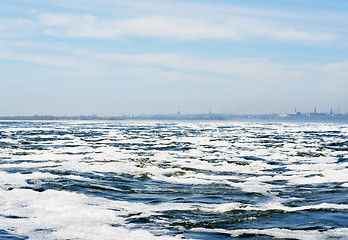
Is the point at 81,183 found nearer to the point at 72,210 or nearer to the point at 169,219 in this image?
the point at 72,210

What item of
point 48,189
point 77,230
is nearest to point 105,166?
point 48,189

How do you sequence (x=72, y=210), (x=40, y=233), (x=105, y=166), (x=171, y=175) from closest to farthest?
(x=40, y=233)
(x=72, y=210)
(x=171, y=175)
(x=105, y=166)

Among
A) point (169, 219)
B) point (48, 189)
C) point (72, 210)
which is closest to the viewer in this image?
point (169, 219)

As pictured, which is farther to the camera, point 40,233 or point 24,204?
point 24,204

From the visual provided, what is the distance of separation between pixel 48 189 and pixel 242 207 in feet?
15.4

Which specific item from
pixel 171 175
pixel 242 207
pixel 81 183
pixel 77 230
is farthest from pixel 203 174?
pixel 77 230

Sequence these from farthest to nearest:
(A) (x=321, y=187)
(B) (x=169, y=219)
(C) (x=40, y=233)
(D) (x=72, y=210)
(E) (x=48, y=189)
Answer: (A) (x=321, y=187), (E) (x=48, y=189), (D) (x=72, y=210), (B) (x=169, y=219), (C) (x=40, y=233)

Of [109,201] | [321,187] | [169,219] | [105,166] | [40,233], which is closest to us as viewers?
[40,233]

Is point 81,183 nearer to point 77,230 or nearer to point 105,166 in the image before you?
point 105,166

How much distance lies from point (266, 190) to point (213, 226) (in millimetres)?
3711

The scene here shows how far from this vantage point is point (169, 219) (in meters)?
7.31

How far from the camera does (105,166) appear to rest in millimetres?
14500

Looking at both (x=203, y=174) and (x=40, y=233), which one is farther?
(x=203, y=174)

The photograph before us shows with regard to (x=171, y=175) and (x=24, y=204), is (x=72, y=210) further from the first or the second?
(x=171, y=175)
